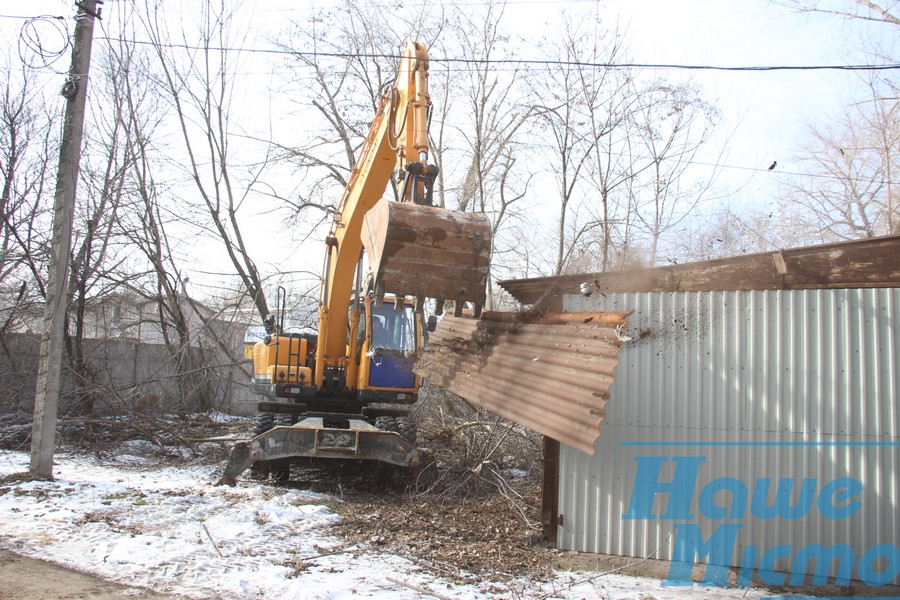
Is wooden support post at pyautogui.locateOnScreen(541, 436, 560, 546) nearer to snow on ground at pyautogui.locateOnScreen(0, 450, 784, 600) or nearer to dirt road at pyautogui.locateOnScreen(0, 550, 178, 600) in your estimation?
snow on ground at pyautogui.locateOnScreen(0, 450, 784, 600)

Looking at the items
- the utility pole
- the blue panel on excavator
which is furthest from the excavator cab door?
the utility pole

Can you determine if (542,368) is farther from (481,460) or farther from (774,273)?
(481,460)

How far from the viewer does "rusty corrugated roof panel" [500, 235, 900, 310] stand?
5742 mm

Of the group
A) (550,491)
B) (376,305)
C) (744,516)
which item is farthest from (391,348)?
(744,516)

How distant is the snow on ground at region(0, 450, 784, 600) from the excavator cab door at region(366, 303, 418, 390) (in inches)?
80.6

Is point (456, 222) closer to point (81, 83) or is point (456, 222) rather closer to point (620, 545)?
point (620, 545)

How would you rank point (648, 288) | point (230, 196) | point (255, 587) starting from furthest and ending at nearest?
point (230, 196)
point (648, 288)
point (255, 587)

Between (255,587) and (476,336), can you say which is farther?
(476,336)

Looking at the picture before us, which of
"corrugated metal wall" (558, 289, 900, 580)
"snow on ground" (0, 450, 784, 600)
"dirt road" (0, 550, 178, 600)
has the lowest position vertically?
"dirt road" (0, 550, 178, 600)

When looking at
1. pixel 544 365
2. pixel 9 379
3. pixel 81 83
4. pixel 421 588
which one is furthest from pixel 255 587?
pixel 9 379

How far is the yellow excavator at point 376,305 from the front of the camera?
6.48 metres

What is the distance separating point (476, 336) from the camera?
7.98 metres

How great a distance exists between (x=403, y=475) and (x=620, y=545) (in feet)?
11.9

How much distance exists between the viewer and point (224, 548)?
6035mm
